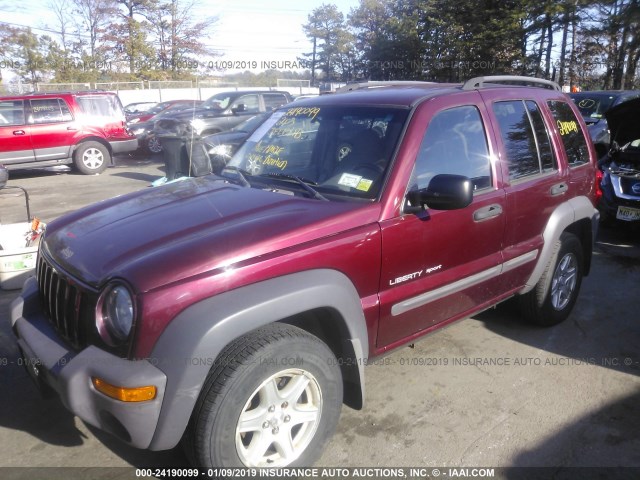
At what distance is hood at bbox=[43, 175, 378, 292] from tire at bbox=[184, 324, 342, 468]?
404mm

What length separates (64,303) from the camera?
8.35 feet

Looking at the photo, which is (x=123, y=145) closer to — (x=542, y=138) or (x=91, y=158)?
Answer: (x=91, y=158)

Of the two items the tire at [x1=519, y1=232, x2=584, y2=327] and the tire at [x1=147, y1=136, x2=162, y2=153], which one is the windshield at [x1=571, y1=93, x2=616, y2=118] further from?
the tire at [x1=147, y1=136, x2=162, y2=153]

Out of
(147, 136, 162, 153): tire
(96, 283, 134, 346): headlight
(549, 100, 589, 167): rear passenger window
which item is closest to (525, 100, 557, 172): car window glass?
(549, 100, 589, 167): rear passenger window

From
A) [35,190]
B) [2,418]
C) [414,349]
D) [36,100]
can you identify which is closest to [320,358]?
[414,349]

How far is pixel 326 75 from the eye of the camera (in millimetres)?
47938

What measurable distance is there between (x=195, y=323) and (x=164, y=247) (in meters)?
0.44

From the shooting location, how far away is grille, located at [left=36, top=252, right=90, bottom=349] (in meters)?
2.40

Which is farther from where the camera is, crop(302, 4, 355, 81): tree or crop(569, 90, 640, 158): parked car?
crop(302, 4, 355, 81): tree

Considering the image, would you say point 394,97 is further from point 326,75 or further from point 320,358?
point 326,75

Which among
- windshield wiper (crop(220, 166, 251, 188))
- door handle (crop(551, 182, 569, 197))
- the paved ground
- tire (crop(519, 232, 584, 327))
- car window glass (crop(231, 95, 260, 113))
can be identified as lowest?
the paved ground

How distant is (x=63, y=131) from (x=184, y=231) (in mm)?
10860

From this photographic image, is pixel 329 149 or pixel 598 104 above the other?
pixel 598 104

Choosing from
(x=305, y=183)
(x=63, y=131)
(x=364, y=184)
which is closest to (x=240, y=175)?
(x=305, y=183)
